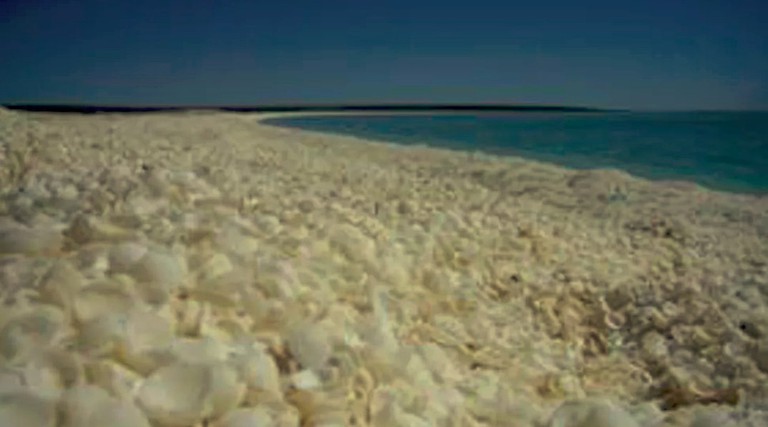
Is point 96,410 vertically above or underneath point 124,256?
underneath

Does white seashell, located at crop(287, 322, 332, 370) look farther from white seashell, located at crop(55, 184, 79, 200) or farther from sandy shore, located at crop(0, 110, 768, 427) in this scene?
white seashell, located at crop(55, 184, 79, 200)

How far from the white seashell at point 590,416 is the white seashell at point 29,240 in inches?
57.7

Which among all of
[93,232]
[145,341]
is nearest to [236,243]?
[93,232]

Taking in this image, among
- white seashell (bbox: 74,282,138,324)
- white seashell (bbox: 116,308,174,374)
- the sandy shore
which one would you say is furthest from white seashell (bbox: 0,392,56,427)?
white seashell (bbox: 74,282,138,324)

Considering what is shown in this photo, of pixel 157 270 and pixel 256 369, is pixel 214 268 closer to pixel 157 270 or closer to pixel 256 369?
pixel 157 270

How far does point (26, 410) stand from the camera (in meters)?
1.36

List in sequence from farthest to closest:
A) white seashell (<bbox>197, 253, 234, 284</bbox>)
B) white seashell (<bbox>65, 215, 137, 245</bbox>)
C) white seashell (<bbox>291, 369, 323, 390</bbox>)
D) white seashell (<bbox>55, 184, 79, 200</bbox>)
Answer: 1. white seashell (<bbox>55, 184, 79, 200</bbox>)
2. white seashell (<bbox>65, 215, 137, 245</bbox>)
3. white seashell (<bbox>197, 253, 234, 284</bbox>)
4. white seashell (<bbox>291, 369, 323, 390</bbox>)

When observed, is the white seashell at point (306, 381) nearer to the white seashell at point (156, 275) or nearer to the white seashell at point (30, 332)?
the white seashell at point (156, 275)

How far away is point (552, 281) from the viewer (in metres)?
3.94

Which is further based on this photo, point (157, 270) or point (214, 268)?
point (214, 268)

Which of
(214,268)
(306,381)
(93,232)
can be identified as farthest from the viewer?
(93,232)

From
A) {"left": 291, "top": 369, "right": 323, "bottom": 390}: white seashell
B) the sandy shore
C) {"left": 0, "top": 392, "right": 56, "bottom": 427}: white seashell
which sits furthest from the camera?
{"left": 291, "top": 369, "right": 323, "bottom": 390}: white seashell

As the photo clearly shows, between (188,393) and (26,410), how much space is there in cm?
30

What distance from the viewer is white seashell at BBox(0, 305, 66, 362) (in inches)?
61.7
